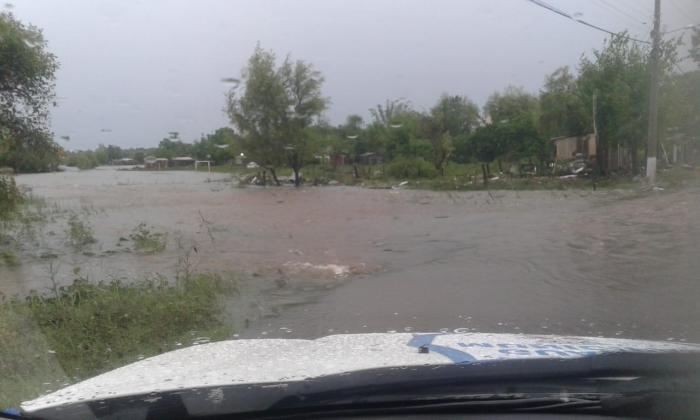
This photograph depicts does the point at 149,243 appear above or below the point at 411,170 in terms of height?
below

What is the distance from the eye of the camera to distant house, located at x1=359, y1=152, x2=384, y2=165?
42469mm

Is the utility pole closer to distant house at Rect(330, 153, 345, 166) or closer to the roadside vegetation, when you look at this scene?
the roadside vegetation

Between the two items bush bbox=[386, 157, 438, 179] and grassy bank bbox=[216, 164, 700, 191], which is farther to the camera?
bush bbox=[386, 157, 438, 179]

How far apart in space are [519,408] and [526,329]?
3795 mm

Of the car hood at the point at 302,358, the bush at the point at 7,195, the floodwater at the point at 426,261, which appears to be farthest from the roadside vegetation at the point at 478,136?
the car hood at the point at 302,358

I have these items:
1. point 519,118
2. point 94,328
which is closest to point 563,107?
point 519,118

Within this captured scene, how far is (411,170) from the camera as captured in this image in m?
39.4

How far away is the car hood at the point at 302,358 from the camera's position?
2.99m

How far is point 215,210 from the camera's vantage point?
65.9 feet

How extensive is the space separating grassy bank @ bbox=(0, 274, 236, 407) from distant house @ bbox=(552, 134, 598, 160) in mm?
25049

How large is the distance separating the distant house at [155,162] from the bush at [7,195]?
1977cm

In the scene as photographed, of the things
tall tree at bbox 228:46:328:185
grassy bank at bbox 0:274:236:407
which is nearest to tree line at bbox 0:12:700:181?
tall tree at bbox 228:46:328:185

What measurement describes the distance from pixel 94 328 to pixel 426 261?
223 inches

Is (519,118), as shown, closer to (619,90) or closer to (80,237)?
(619,90)
